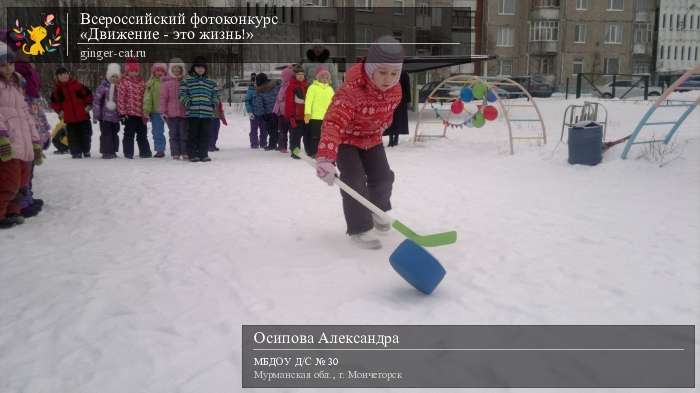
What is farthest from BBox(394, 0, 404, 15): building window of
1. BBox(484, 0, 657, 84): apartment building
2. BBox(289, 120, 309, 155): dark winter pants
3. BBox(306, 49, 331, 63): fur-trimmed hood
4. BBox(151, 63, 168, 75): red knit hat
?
BBox(151, 63, 168, 75): red knit hat

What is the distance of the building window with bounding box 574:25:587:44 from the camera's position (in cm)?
3644

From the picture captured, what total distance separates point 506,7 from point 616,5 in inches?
292

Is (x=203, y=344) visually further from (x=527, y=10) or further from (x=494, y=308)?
(x=527, y=10)

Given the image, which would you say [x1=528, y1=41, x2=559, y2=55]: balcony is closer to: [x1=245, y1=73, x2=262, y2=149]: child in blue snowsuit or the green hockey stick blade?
[x1=245, y1=73, x2=262, y2=149]: child in blue snowsuit

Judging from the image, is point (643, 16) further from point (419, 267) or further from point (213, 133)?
point (419, 267)

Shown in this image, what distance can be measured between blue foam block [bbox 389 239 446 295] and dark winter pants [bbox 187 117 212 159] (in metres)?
5.76

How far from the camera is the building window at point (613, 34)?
3675 cm

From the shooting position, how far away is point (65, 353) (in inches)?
86.3

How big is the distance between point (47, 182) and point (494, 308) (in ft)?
18.5

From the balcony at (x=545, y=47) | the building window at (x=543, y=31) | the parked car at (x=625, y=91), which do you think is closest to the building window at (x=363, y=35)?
the parked car at (x=625, y=91)

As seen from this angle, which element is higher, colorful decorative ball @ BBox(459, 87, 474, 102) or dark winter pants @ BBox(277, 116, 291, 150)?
colorful decorative ball @ BBox(459, 87, 474, 102)

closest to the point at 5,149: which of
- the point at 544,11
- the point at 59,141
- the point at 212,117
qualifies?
the point at 212,117

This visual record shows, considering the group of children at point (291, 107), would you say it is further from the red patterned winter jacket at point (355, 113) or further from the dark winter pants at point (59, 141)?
the dark winter pants at point (59, 141)

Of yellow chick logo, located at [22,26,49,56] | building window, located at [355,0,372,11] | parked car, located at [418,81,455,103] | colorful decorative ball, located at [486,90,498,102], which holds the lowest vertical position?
colorful decorative ball, located at [486,90,498,102]
